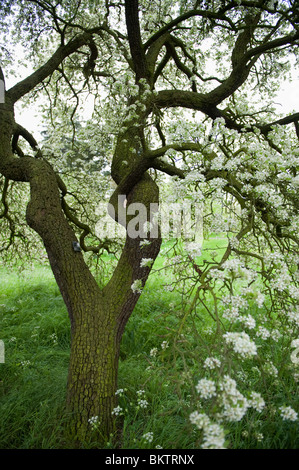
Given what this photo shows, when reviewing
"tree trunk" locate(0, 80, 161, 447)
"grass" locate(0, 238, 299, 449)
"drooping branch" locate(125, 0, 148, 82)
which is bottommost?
"grass" locate(0, 238, 299, 449)

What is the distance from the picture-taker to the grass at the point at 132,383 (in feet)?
7.88

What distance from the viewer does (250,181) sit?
2516 millimetres

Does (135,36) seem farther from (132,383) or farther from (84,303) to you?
(132,383)

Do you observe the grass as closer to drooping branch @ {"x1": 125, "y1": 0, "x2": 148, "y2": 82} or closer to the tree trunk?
the tree trunk

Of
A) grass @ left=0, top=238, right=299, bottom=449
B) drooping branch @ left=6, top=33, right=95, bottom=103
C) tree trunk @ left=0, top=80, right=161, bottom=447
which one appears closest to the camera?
grass @ left=0, top=238, right=299, bottom=449

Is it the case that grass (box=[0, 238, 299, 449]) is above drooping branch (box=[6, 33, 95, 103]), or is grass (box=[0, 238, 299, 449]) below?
below

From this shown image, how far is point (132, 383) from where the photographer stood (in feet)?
12.0

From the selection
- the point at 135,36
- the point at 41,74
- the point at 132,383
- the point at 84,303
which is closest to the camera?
the point at 84,303

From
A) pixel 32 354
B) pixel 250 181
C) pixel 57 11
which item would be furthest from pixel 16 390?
pixel 57 11

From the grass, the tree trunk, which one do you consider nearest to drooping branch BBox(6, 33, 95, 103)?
the tree trunk

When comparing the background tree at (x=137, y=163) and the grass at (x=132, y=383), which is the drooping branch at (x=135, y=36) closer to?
the background tree at (x=137, y=163)

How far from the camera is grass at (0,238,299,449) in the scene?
2.40 m

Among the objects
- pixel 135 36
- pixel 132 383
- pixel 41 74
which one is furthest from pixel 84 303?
pixel 41 74

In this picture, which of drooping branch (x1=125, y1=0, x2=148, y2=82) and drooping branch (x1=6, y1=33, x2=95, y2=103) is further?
drooping branch (x1=6, y1=33, x2=95, y2=103)
